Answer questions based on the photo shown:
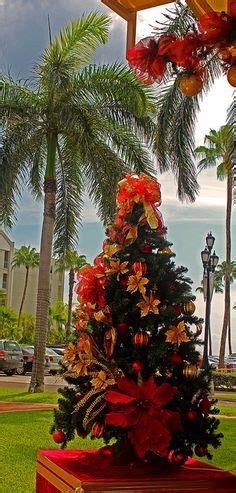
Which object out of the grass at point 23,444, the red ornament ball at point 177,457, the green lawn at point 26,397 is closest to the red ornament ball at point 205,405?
the red ornament ball at point 177,457

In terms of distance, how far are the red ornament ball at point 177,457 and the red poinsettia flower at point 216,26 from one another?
1915 millimetres

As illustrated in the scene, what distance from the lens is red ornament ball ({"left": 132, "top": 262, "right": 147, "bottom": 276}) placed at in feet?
11.5

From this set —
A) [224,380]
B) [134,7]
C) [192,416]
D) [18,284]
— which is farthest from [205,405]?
[18,284]

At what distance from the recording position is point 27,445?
27.5 feet

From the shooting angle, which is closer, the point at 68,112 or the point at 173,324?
the point at 173,324

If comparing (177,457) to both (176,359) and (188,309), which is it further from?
(188,309)

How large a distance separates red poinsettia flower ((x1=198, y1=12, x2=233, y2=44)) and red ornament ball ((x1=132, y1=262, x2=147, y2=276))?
3.83 feet

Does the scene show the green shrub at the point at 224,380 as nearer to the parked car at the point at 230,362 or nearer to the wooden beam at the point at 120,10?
the parked car at the point at 230,362

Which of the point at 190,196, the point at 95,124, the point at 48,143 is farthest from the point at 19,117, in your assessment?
the point at 190,196

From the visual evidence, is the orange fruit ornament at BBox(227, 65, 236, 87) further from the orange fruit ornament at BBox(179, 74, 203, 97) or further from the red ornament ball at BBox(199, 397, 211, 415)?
the red ornament ball at BBox(199, 397, 211, 415)

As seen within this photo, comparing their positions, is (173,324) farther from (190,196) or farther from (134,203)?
(190,196)

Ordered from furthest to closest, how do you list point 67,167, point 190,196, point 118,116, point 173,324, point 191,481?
point 67,167 → point 118,116 → point 190,196 → point 173,324 → point 191,481

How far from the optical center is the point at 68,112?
1725 cm

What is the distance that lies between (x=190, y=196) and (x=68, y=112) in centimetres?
381
